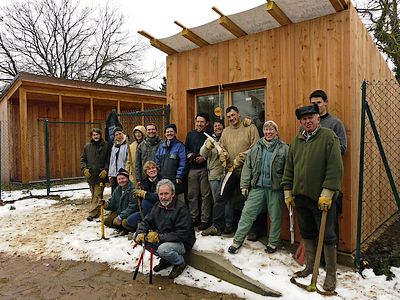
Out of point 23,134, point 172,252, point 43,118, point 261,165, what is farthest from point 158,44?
point 43,118

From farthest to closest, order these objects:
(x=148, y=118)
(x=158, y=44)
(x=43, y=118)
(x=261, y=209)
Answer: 1. (x=43, y=118)
2. (x=148, y=118)
3. (x=158, y=44)
4. (x=261, y=209)

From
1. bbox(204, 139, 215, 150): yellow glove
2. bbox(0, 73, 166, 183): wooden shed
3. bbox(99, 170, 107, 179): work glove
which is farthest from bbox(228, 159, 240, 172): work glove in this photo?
bbox(0, 73, 166, 183): wooden shed

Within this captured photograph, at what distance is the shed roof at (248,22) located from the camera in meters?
3.64

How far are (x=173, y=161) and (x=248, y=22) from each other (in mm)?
2100

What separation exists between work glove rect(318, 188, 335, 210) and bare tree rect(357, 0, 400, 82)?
7263 millimetres

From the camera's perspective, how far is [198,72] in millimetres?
5043

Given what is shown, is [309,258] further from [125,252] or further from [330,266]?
[125,252]

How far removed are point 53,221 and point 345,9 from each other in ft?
18.0

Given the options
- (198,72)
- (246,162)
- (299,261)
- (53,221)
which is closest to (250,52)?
(198,72)

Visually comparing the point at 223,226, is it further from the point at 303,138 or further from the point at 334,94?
the point at 334,94

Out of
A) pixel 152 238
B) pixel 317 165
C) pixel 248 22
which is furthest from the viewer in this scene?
pixel 248 22

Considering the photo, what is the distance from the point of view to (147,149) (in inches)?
197

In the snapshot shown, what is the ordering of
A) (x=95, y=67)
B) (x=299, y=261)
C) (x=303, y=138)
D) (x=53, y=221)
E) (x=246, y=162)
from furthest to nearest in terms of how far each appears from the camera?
(x=95, y=67), (x=53, y=221), (x=246, y=162), (x=299, y=261), (x=303, y=138)

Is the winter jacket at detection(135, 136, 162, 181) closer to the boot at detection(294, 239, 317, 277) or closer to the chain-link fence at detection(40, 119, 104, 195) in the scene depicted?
the boot at detection(294, 239, 317, 277)
